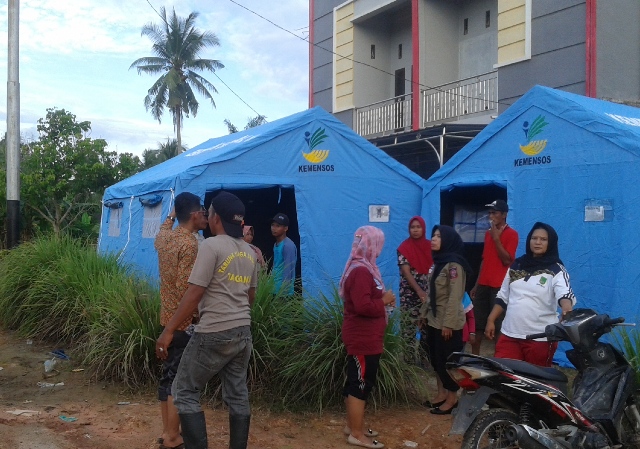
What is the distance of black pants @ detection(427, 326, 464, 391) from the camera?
5.73 m

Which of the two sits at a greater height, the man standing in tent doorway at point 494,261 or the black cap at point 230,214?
the black cap at point 230,214

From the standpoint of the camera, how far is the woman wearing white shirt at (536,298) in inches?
188

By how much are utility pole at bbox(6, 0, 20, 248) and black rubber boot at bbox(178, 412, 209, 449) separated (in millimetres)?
8873

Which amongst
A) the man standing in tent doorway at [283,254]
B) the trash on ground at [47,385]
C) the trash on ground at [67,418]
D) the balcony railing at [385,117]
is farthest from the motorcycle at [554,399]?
the balcony railing at [385,117]

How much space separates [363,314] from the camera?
4879mm

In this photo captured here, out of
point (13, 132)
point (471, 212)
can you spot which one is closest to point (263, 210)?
point (471, 212)

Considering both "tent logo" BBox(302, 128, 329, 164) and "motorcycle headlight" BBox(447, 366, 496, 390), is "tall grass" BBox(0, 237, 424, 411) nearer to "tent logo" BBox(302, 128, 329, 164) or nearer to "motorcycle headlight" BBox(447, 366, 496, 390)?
"motorcycle headlight" BBox(447, 366, 496, 390)

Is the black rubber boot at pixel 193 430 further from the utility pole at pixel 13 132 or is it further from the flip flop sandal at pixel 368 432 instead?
the utility pole at pixel 13 132

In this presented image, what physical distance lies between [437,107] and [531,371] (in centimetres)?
1039

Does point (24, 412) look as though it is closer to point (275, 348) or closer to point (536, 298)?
point (275, 348)

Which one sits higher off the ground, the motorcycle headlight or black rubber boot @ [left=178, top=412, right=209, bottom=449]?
the motorcycle headlight

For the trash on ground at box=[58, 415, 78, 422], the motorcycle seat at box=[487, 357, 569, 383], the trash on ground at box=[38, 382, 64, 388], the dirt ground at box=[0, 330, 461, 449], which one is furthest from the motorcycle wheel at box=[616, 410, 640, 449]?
the trash on ground at box=[38, 382, 64, 388]

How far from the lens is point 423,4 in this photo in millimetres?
13797

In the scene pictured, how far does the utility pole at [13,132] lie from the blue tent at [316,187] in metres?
3.17
